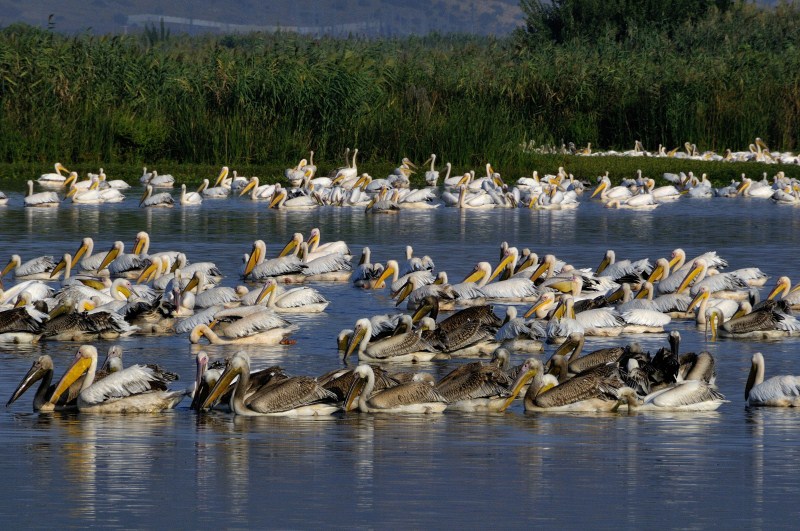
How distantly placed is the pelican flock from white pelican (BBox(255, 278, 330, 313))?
1 centimetres

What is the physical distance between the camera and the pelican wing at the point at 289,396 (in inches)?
382

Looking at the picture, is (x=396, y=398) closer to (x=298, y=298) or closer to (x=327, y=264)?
(x=298, y=298)

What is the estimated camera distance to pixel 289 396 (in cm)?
971

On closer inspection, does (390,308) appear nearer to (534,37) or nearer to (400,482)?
(400,482)

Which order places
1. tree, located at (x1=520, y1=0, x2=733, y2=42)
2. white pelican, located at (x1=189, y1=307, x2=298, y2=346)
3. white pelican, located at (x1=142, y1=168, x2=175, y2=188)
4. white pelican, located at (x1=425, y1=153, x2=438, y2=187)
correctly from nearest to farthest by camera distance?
1. white pelican, located at (x1=189, y1=307, x2=298, y2=346)
2. white pelican, located at (x1=142, y1=168, x2=175, y2=188)
3. white pelican, located at (x1=425, y1=153, x2=438, y2=187)
4. tree, located at (x1=520, y1=0, x2=733, y2=42)

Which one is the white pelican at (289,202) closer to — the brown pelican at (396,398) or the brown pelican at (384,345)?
the brown pelican at (384,345)

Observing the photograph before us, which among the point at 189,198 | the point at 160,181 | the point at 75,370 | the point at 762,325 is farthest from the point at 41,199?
the point at 75,370

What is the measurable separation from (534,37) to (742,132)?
16.6 m

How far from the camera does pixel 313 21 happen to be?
609 ft

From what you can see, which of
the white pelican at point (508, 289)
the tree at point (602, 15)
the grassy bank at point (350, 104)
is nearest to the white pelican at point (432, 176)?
the grassy bank at point (350, 104)

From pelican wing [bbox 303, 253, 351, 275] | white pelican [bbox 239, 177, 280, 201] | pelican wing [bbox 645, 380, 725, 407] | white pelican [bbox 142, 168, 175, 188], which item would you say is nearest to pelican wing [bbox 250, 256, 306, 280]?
pelican wing [bbox 303, 253, 351, 275]

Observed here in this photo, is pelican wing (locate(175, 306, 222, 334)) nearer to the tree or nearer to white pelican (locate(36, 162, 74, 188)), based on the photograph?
white pelican (locate(36, 162, 74, 188))

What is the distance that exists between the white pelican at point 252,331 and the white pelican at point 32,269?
4990mm

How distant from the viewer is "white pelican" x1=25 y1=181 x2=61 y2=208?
26172mm
